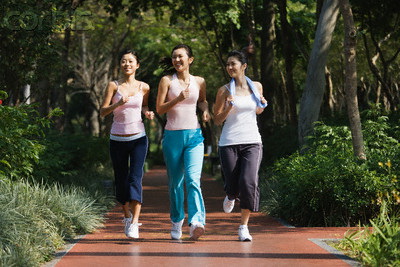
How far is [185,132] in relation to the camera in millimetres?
8531

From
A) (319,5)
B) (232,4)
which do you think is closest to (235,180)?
(319,5)

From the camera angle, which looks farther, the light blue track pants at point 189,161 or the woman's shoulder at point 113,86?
the woman's shoulder at point 113,86

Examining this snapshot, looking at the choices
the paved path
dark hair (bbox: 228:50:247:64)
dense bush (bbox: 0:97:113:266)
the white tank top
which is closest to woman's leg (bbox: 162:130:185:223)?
the paved path

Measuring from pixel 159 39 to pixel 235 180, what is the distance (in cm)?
2726

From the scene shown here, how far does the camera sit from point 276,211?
39.2 feet

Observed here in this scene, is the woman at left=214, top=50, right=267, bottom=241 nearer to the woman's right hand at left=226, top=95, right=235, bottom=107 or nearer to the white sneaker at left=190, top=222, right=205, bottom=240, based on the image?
the woman's right hand at left=226, top=95, right=235, bottom=107

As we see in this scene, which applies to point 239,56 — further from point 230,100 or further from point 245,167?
point 245,167

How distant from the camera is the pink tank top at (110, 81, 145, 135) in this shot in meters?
8.62

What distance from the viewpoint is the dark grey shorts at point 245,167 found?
8.67 metres

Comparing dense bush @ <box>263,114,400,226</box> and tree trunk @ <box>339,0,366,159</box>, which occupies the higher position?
tree trunk @ <box>339,0,366,159</box>

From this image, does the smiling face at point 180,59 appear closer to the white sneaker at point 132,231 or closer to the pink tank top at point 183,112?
the pink tank top at point 183,112

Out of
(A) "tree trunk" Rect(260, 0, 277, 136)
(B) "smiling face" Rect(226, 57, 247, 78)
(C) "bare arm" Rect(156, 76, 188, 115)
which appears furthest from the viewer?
(A) "tree trunk" Rect(260, 0, 277, 136)

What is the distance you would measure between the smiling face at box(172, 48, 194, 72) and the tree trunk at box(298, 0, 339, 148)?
7181mm
